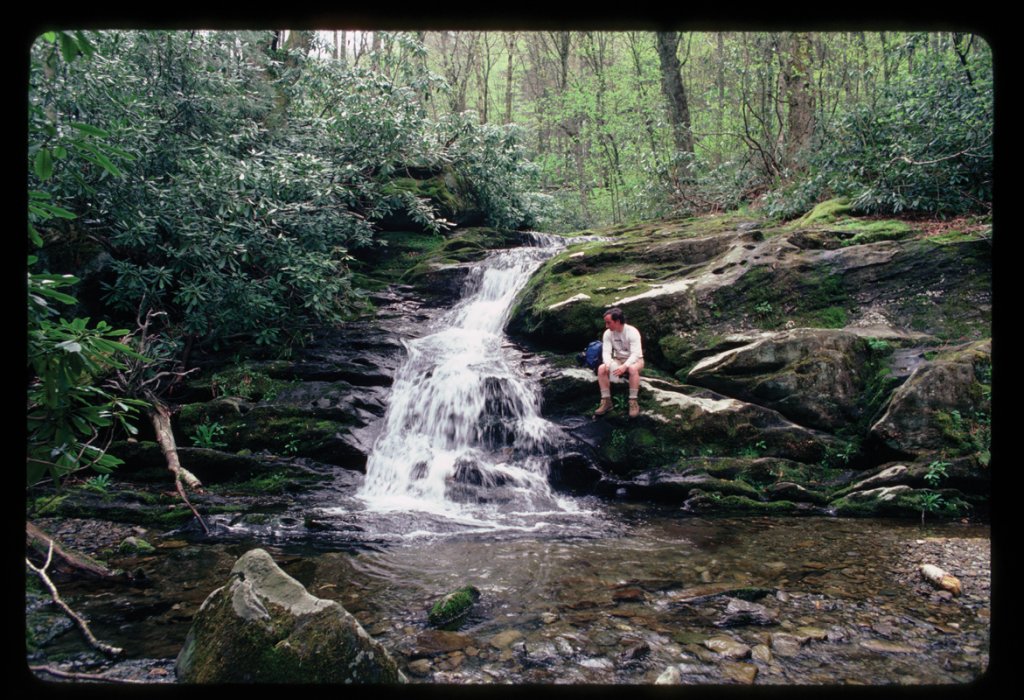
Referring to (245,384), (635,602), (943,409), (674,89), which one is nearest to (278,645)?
(635,602)

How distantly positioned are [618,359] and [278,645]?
6317 millimetres

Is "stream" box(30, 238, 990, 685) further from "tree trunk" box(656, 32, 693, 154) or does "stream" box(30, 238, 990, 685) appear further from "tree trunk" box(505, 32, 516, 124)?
"tree trunk" box(505, 32, 516, 124)

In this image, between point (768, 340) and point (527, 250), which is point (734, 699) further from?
point (527, 250)

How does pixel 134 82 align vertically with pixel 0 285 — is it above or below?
above

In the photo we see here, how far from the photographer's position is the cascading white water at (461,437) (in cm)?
727

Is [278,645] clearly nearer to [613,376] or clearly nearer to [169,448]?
[169,448]

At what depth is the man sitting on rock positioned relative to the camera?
7922 millimetres

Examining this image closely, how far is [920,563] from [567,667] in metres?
3.38

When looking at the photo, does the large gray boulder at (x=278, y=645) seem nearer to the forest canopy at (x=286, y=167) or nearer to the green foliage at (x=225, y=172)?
the forest canopy at (x=286, y=167)

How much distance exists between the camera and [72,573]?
436 cm

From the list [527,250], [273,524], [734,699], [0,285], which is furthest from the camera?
[527,250]

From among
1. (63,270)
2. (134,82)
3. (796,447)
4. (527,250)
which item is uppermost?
(134,82)

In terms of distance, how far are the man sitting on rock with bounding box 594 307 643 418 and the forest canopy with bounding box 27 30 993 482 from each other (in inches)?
201

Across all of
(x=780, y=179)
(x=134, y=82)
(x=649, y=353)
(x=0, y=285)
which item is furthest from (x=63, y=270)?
(x=780, y=179)
